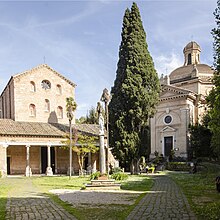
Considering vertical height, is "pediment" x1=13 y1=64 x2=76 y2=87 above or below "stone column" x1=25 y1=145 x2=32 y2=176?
above

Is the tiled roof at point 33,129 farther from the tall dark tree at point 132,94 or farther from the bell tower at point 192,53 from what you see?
the bell tower at point 192,53

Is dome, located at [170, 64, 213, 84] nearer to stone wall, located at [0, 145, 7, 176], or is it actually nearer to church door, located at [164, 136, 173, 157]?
church door, located at [164, 136, 173, 157]

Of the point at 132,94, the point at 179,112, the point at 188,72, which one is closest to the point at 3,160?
the point at 132,94

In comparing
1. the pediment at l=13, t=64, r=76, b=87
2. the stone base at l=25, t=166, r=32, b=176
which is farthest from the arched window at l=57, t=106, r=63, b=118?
the stone base at l=25, t=166, r=32, b=176

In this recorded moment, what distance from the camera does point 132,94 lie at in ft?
93.8

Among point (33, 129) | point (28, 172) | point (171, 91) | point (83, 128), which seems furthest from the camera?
point (171, 91)

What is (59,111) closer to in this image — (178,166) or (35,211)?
(178,166)

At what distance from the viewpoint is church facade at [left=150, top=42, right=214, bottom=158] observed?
41344 millimetres

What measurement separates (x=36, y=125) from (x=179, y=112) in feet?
62.5

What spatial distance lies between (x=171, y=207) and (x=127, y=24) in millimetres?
23619

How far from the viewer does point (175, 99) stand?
4253 centimetres

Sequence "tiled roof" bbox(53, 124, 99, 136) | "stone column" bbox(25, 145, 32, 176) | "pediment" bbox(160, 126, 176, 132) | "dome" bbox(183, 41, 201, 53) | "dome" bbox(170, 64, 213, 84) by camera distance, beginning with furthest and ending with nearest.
A: "dome" bbox(183, 41, 201, 53), "dome" bbox(170, 64, 213, 84), "pediment" bbox(160, 126, 176, 132), "tiled roof" bbox(53, 124, 99, 136), "stone column" bbox(25, 145, 32, 176)

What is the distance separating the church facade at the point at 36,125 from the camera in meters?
33.0

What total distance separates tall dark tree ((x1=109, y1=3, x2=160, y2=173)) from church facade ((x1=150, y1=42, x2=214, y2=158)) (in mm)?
12434
